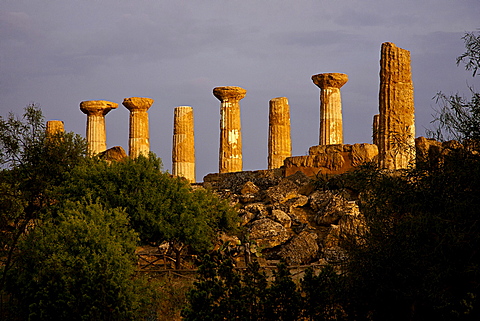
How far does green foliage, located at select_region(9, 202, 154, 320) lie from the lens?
594 inches

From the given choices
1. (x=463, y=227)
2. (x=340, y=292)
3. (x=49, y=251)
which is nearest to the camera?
(x=463, y=227)

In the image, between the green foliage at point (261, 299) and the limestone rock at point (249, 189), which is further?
the limestone rock at point (249, 189)

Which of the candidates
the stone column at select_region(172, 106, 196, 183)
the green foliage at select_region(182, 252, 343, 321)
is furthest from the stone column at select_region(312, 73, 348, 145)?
the green foliage at select_region(182, 252, 343, 321)

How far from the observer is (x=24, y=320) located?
1588 cm

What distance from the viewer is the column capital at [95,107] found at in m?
32.8

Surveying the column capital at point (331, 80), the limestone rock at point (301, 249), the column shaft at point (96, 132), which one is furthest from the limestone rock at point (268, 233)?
the column shaft at point (96, 132)

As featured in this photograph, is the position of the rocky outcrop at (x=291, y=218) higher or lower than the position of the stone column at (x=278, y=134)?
lower

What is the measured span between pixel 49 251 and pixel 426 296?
9.69 meters

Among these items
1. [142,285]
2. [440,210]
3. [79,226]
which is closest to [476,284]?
[440,210]

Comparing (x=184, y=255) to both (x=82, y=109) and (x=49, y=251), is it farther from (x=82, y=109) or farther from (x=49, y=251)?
(x=82, y=109)

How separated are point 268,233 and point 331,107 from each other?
320 inches

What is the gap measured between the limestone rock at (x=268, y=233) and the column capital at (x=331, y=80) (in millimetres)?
7823

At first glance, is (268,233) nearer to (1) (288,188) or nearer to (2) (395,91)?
(1) (288,188)

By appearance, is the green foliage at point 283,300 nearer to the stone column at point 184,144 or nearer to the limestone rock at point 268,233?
the limestone rock at point 268,233
